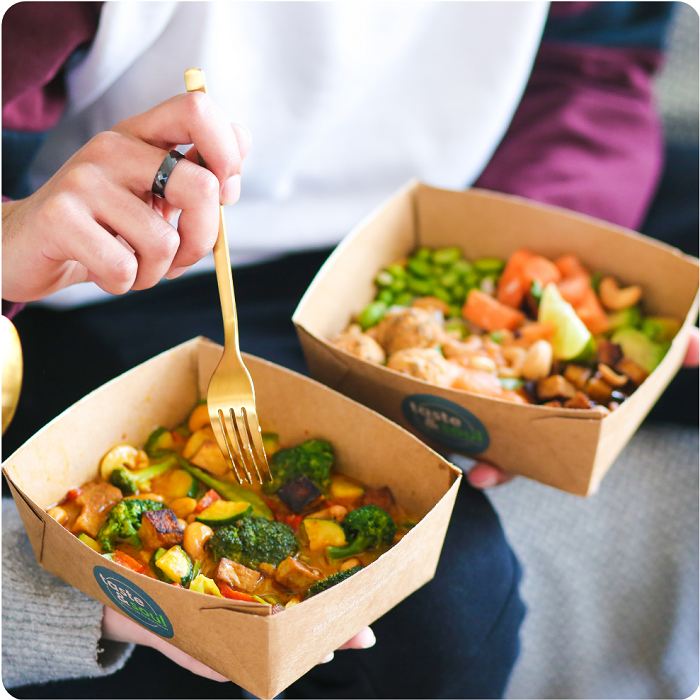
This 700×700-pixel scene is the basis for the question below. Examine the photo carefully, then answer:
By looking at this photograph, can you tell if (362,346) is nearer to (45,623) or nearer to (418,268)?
(418,268)

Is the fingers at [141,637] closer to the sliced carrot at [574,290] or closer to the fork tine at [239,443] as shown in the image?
the fork tine at [239,443]

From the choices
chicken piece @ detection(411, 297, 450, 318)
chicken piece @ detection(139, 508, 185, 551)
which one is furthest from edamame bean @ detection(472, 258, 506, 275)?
chicken piece @ detection(139, 508, 185, 551)

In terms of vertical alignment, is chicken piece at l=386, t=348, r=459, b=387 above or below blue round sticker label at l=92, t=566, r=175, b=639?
above

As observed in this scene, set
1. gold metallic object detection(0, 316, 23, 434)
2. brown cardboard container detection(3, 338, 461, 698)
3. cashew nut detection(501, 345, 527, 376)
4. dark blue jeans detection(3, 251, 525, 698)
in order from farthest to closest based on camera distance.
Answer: cashew nut detection(501, 345, 527, 376) < dark blue jeans detection(3, 251, 525, 698) < gold metallic object detection(0, 316, 23, 434) < brown cardboard container detection(3, 338, 461, 698)

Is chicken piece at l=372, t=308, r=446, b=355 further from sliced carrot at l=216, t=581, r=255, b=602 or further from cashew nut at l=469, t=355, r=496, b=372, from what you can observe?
sliced carrot at l=216, t=581, r=255, b=602

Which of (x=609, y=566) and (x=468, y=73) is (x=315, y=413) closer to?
(x=609, y=566)

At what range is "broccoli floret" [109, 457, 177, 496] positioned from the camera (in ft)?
2.73

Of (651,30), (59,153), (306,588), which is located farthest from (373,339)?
(651,30)

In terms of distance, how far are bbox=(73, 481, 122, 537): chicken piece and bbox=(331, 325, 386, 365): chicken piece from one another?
1.20ft

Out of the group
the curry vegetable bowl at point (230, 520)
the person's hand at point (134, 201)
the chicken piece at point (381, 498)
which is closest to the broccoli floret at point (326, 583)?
the curry vegetable bowl at point (230, 520)

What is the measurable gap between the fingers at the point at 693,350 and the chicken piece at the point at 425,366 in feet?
1.44

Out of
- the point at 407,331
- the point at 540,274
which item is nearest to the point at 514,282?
the point at 540,274

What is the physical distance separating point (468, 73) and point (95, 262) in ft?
3.26

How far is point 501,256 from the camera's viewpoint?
1290 millimetres
